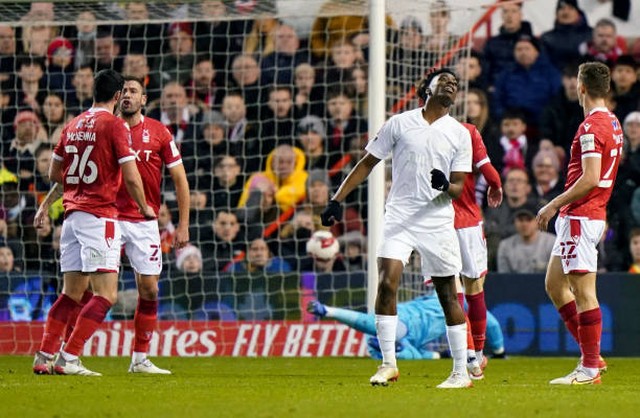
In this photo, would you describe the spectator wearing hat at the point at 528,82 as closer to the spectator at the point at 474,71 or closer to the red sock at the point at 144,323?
the spectator at the point at 474,71

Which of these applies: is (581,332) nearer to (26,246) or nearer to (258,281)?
(258,281)

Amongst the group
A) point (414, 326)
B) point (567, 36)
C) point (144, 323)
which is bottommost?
point (414, 326)

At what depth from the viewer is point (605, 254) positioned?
15.4m

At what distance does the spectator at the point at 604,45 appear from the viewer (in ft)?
53.3

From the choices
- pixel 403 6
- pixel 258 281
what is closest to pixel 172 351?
pixel 258 281

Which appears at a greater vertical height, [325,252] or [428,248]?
[428,248]

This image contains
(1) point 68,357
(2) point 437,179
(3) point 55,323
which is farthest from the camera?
(3) point 55,323

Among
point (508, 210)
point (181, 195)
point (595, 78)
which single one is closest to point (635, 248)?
point (508, 210)

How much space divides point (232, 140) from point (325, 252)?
7.21ft

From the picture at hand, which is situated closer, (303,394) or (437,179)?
(303,394)

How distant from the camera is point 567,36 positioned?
16500 mm

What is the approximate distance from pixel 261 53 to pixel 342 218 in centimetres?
231

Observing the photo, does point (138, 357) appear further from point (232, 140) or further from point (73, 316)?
point (232, 140)

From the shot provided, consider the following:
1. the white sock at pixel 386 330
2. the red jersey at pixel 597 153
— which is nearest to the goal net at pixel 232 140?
the red jersey at pixel 597 153
